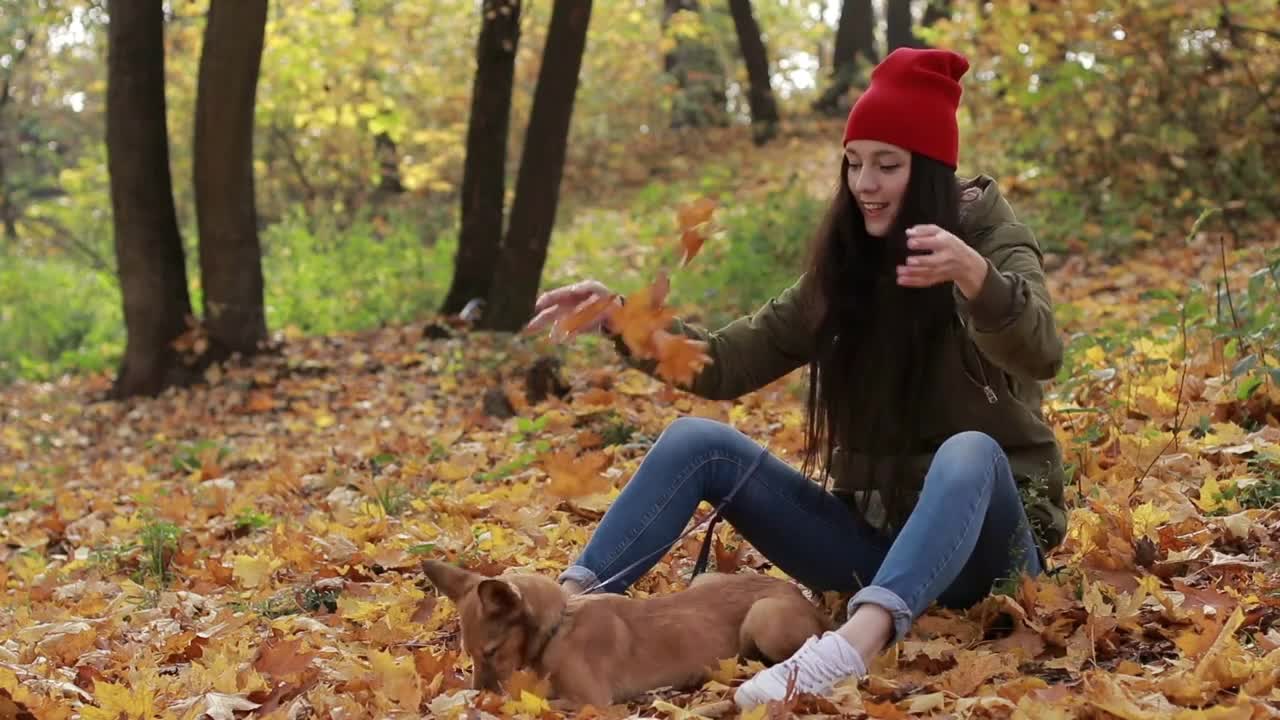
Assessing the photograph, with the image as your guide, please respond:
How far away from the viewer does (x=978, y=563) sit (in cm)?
362

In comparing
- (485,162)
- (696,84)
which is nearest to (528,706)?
(485,162)

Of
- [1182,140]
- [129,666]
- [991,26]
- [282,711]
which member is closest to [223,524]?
[129,666]

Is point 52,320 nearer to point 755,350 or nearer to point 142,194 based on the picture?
point 142,194

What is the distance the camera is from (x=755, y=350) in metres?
3.94

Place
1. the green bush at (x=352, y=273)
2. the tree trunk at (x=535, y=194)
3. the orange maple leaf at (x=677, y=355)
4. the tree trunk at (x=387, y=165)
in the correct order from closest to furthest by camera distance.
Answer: the orange maple leaf at (x=677, y=355), the tree trunk at (x=535, y=194), the green bush at (x=352, y=273), the tree trunk at (x=387, y=165)

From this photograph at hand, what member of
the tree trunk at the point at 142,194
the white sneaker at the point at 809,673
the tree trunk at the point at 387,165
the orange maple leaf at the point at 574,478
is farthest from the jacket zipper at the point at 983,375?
the tree trunk at the point at 387,165

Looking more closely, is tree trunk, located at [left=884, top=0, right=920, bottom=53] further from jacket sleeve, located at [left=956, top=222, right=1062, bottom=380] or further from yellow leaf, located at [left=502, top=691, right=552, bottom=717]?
yellow leaf, located at [left=502, top=691, right=552, bottom=717]

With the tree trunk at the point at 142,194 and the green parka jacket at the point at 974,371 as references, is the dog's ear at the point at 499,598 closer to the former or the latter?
the green parka jacket at the point at 974,371

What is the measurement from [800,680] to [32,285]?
16785mm

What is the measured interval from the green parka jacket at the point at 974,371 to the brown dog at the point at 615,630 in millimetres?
539

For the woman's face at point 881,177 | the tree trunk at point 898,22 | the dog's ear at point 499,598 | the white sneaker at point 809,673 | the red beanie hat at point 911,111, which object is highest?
the tree trunk at point 898,22

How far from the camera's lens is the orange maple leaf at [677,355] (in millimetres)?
3418

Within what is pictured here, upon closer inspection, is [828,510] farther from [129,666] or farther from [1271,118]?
[1271,118]

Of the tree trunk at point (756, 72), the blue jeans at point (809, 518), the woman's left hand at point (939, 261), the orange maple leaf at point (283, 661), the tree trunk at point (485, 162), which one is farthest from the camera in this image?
the tree trunk at point (756, 72)
